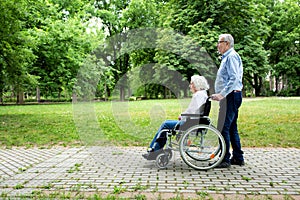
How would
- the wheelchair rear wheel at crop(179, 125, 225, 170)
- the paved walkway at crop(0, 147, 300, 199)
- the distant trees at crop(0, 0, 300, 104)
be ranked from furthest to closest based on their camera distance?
1. the distant trees at crop(0, 0, 300, 104)
2. the wheelchair rear wheel at crop(179, 125, 225, 170)
3. the paved walkway at crop(0, 147, 300, 199)

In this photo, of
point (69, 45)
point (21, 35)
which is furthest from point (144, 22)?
point (21, 35)

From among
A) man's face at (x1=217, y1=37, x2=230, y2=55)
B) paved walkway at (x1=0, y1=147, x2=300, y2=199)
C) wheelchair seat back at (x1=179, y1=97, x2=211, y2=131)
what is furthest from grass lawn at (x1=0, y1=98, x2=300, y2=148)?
man's face at (x1=217, y1=37, x2=230, y2=55)

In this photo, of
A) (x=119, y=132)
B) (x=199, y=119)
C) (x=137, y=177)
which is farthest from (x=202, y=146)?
(x=119, y=132)

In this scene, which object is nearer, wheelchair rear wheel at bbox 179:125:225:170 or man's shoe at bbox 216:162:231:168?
wheelchair rear wheel at bbox 179:125:225:170

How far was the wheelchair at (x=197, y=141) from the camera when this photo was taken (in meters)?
4.68

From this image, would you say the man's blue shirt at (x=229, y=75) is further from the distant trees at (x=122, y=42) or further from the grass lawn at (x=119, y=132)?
the distant trees at (x=122, y=42)

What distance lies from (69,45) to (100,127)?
543 inches

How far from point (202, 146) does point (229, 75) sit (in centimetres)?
113

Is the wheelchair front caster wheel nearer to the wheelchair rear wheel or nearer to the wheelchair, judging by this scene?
the wheelchair

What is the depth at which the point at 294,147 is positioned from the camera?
6660 millimetres

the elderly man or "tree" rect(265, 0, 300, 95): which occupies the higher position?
"tree" rect(265, 0, 300, 95)

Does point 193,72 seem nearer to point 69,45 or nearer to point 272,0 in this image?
point 69,45

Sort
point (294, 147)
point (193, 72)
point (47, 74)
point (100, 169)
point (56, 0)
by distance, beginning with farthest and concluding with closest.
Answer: point (56, 0)
point (47, 74)
point (193, 72)
point (294, 147)
point (100, 169)

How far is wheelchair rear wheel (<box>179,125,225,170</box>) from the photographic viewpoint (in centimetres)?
468
